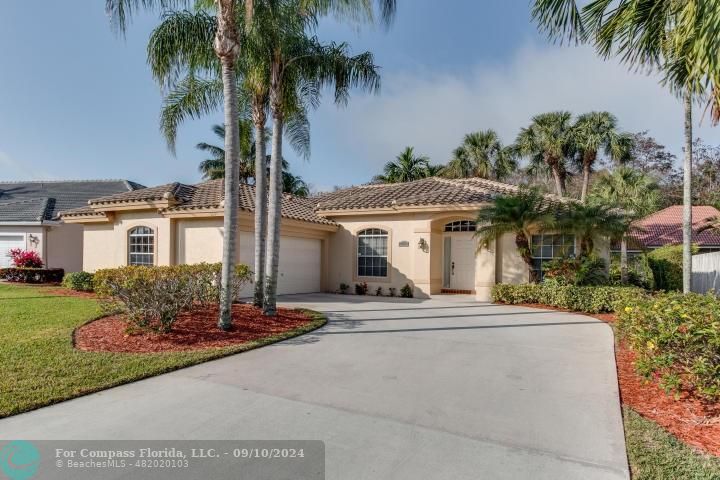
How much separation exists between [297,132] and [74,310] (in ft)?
26.7

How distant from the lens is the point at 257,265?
1147 cm

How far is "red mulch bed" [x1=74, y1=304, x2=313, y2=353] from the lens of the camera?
768 cm

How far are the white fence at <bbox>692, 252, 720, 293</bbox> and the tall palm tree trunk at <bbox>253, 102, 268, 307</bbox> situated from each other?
633 inches

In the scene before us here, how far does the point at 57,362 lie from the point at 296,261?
11276 millimetres

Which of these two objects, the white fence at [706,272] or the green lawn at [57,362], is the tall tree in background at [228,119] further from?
the white fence at [706,272]

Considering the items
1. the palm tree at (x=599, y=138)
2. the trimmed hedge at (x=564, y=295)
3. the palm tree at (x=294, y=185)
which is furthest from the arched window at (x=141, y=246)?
the palm tree at (x=599, y=138)

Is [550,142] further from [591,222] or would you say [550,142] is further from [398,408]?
[398,408]

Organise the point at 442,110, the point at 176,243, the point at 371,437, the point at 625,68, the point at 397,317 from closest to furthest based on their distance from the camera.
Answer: the point at 371,437, the point at 625,68, the point at 397,317, the point at 176,243, the point at 442,110

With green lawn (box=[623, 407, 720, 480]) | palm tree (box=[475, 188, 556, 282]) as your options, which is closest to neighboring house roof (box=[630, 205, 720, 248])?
palm tree (box=[475, 188, 556, 282])

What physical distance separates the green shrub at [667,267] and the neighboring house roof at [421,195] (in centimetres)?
773

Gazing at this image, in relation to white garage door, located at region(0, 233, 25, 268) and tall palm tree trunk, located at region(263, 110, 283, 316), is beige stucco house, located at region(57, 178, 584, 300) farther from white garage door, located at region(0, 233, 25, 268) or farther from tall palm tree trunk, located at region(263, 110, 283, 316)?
white garage door, located at region(0, 233, 25, 268)

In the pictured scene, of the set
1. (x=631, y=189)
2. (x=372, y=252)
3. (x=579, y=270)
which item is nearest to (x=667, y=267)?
(x=631, y=189)

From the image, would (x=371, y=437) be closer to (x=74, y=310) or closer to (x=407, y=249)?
(x=74, y=310)

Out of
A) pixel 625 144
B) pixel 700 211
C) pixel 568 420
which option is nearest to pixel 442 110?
pixel 625 144
